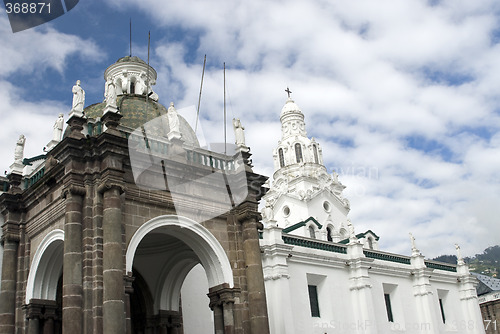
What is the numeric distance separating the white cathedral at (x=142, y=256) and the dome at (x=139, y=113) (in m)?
0.08

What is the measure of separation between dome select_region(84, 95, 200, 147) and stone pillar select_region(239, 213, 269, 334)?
4.53 meters

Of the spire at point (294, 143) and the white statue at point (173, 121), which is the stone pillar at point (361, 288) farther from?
the spire at point (294, 143)

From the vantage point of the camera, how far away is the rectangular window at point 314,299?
27.1 meters

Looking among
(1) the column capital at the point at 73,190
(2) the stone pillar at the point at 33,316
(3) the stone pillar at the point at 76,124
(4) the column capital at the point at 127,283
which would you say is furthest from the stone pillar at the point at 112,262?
(2) the stone pillar at the point at 33,316

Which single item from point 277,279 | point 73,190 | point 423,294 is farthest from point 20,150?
point 423,294

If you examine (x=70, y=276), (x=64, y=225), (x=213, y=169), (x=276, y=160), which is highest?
(x=276, y=160)

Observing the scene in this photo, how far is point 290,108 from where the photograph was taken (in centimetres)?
5031

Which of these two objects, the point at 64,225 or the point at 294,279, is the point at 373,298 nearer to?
the point at 294,279

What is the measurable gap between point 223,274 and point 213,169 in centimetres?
345

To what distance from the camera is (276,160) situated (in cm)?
4894

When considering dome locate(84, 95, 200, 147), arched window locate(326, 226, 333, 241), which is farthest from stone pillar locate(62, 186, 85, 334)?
arched window locate(326, 226, 333, 241)

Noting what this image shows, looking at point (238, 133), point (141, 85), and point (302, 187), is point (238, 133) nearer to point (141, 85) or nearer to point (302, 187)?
point (141, 85)

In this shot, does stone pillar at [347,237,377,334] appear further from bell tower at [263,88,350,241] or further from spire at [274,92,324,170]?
spire at [274,92,324,170]

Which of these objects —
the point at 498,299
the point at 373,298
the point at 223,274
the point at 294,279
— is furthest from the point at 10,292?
the point at 498,299
